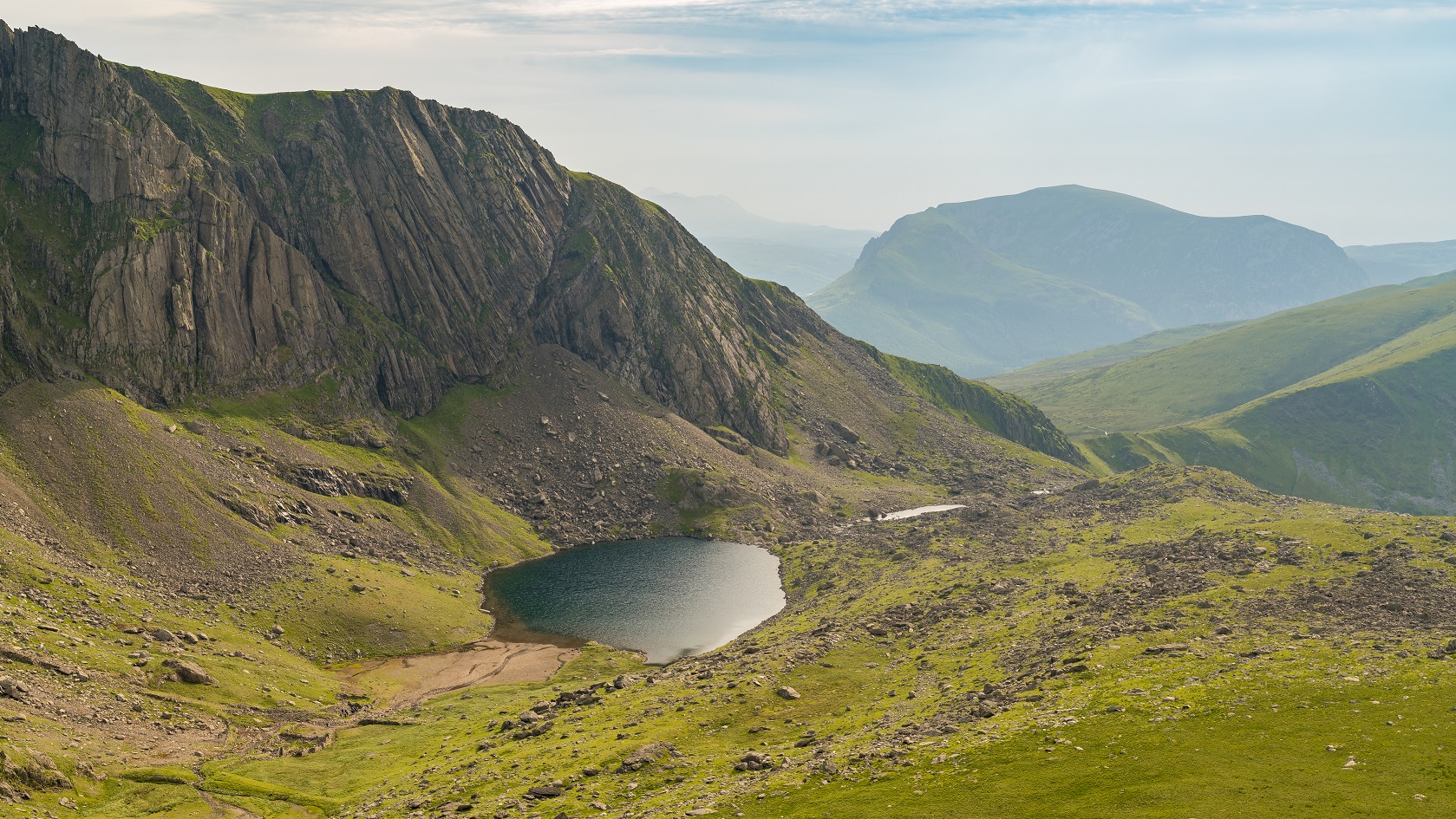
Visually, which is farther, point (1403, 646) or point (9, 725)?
point (1403, 646)

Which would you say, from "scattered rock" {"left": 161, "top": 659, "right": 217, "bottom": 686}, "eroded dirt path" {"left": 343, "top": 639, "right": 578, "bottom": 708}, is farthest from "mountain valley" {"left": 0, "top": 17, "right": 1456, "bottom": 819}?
"eroded dirt path" {"left": 343, "top": 639, "right": 578, "bottom": 708}

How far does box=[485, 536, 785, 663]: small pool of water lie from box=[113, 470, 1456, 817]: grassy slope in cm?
1111

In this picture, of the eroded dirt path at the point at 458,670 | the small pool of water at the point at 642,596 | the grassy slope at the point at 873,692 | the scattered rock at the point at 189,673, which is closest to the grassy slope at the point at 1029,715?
the grassy slope at the point at 873,692

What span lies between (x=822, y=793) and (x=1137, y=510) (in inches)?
5912

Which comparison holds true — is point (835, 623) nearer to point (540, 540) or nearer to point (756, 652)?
point (756, 652)

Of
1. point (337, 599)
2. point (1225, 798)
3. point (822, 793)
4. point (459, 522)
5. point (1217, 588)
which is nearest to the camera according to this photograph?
point (1225, 798)

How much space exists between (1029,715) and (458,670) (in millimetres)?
84816

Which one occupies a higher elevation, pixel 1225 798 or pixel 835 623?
pixel 1225 798

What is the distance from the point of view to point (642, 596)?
166 m

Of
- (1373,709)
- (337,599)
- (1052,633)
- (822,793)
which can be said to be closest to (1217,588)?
(1052,633)

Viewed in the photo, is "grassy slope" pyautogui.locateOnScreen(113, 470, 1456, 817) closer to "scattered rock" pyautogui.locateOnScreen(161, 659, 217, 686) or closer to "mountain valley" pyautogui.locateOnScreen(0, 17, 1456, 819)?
"mountain valley" pyautogui.locateOnScreen(0, 17, 1456, 819)

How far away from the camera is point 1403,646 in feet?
280

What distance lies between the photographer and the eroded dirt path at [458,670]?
123 metres

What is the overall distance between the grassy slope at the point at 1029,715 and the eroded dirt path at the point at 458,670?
196 inches
